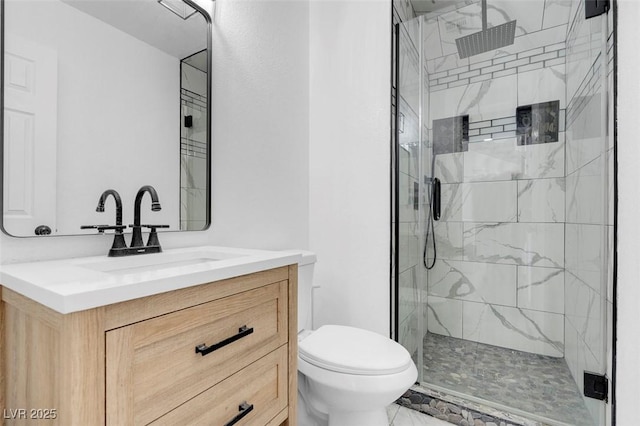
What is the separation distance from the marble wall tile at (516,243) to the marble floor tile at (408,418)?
0.90 m

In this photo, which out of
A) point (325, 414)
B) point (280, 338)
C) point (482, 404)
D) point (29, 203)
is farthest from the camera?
point (482, 404)

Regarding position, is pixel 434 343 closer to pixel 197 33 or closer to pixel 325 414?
pixel 325 414

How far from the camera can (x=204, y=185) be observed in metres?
1.35

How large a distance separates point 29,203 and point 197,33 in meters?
0.88

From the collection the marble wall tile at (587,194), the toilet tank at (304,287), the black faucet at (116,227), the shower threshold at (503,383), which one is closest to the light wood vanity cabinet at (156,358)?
the black faucet at (116,227)

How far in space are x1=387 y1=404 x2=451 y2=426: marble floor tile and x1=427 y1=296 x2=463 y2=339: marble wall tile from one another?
1.48 ft

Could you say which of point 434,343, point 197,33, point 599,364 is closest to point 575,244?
point 599,364

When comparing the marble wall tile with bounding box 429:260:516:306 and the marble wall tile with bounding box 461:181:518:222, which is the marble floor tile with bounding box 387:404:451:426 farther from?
the marble wall tile with bounding box 461:181:518:222

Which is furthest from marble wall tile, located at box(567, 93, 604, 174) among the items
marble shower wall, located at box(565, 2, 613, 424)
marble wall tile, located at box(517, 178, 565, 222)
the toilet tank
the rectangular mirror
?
the rectangular mirror

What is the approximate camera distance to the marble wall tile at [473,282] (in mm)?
Result: 1949

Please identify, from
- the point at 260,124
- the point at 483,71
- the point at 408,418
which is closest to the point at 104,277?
the point at 260,124

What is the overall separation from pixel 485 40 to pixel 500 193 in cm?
88

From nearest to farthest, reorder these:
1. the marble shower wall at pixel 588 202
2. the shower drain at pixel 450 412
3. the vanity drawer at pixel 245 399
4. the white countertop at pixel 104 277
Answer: the white countertop at pixel 104 277 < the vanity drawer at pixel 245 399 < the marble shower wall at pixel 588 202 < the shower drain at pixel 450 412

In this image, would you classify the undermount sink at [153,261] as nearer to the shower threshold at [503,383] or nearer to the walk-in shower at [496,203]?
the walk-in shower at [496,203]
